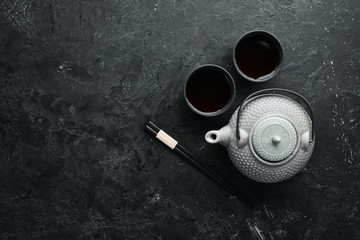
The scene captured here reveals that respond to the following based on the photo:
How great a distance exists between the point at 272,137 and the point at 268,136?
0.01 metres

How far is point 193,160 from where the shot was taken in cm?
157

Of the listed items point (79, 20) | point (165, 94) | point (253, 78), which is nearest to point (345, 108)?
point (253, 78)

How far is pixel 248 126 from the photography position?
1.39 metres

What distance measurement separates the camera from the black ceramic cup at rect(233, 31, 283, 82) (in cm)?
152

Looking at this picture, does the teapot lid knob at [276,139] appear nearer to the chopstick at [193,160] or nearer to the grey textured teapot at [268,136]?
the grey textured teapot at [268,136]

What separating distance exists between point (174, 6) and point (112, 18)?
7.6 inches

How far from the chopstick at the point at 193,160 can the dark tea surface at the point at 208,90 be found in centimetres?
13

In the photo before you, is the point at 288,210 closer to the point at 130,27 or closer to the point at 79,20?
the point at 130,27

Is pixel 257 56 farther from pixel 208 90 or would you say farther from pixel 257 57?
pixel 208 90

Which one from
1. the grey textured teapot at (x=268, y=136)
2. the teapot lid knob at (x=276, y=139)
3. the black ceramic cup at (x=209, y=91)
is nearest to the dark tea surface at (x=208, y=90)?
the black ceramic cup at (x=209, y=91)

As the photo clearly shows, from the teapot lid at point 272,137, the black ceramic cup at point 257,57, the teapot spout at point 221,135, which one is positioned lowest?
the teapot spout at point 221,135

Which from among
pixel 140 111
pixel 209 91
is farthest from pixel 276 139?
pixel 140 111

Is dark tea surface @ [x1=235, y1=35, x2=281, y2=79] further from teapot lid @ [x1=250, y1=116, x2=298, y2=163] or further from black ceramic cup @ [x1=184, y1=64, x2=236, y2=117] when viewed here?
teapot lid @ [x1=250, y1=116, x2=298, y2=163]

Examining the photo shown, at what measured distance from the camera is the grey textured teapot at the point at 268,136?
1369mm
